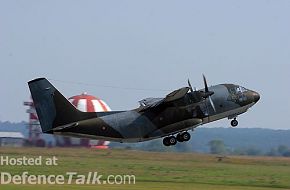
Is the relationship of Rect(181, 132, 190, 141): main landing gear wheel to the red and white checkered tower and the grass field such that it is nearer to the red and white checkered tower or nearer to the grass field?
the grass field

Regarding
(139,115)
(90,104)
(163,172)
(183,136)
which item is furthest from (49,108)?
(90,104)

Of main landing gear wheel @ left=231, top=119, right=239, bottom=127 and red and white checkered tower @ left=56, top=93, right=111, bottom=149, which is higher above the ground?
red and white checkered tower @ left=56, top=93, right=111, bottom=149

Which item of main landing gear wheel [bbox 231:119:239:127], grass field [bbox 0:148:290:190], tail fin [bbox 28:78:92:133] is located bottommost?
grass field [bbox 0:148:290:190]

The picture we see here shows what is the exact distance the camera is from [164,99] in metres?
68.1

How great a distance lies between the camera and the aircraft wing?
66438 mm

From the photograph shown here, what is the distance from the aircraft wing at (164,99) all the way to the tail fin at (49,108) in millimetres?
4898

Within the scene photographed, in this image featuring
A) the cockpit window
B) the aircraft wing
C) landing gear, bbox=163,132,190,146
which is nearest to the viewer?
the aircraft wing

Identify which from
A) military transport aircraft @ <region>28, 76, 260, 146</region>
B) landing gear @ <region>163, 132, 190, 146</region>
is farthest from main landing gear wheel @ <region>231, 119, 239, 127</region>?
landing gear @ <region>163, 132, 190, 146</region>

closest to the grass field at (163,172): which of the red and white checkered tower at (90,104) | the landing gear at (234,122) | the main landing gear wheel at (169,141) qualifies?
the main landing gear wheel at (169,141)

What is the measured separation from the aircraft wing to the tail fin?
4898 mm

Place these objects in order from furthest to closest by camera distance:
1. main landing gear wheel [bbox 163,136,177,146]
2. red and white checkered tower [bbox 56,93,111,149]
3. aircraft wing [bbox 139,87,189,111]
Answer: red and white checkered tower [bbox 56,93,111,149] < main landing gear wheel [bbox 163,136,177,146] < aircraft wing [bbox 139,87,189,111]

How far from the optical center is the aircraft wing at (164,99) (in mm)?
66438

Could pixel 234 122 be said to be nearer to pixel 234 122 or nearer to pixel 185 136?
pixel 234 122

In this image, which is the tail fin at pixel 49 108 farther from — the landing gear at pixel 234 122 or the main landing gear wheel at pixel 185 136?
the landing gear at pixel 234 122
